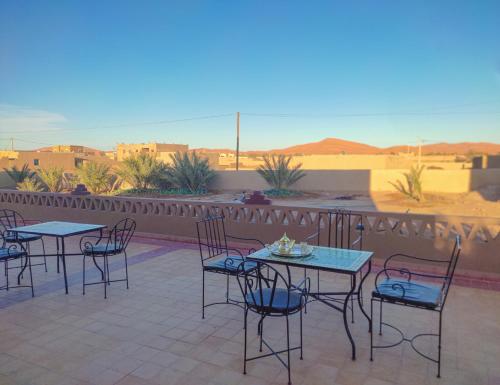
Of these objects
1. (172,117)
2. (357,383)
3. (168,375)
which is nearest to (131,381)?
(168,375)

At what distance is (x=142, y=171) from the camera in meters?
18.7

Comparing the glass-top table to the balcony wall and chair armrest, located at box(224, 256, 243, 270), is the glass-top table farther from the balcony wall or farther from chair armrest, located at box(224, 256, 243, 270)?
the balcony wall

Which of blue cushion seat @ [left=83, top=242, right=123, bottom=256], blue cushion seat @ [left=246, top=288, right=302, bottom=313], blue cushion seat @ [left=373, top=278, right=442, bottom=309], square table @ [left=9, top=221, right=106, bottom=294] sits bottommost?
blue cushion seat @ [left=83, top=242, right=123, bottom=256]

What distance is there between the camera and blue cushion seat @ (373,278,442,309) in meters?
2.71

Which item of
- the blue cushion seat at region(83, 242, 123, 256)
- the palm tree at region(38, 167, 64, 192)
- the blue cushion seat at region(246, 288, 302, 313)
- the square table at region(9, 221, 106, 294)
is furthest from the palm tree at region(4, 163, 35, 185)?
the blue cushion seat at region(246, 288, 302, 313)

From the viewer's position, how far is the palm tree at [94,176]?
59.8 ft

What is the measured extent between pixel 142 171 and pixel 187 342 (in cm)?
1658

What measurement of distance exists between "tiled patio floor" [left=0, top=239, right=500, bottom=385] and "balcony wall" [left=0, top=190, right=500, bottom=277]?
780 mm

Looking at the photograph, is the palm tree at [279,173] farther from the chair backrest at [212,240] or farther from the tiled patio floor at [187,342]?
the tiled patio floor at [187,342]

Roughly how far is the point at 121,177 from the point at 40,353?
57.6 feet

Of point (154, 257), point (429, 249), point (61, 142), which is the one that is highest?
point (61, 142)

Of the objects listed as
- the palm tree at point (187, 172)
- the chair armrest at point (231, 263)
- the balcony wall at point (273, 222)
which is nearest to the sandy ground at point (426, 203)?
the palm tree at point (187, 172)

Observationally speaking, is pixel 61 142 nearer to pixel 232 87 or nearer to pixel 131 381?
pixel 232 87

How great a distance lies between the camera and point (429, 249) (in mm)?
5199
